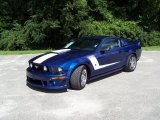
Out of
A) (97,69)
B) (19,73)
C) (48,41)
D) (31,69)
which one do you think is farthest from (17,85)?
(48,41)

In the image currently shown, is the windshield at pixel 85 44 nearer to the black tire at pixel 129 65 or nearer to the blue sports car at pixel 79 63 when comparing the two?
the blue sports car at pixel 79 63

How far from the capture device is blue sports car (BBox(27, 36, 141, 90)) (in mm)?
7414

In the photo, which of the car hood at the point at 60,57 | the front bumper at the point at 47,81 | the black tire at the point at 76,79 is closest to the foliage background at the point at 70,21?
the car hood at the point at 60,57

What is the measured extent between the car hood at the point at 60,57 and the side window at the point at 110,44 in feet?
2.12

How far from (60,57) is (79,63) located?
0.57 metres

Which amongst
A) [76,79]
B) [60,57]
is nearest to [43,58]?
[60,57]

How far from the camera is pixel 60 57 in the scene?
791 centimetres

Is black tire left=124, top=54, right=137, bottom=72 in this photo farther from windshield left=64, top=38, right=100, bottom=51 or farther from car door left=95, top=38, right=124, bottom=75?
windshield left=64, top=38, right=100, bottom=51

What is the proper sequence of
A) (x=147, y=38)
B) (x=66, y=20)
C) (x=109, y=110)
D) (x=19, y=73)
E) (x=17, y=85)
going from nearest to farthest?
1. (x=109, y=110)
2. (x=17, y=85)
3. (x=19, y=73)
4. (x=66, y=20)
5. (x=147, y=38)

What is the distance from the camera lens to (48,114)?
6039 mm

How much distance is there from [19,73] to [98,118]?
4932mm

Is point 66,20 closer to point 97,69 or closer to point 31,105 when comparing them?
point 97,69

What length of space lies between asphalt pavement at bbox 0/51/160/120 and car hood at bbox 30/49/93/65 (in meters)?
0.75

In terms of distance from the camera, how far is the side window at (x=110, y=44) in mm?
8777
